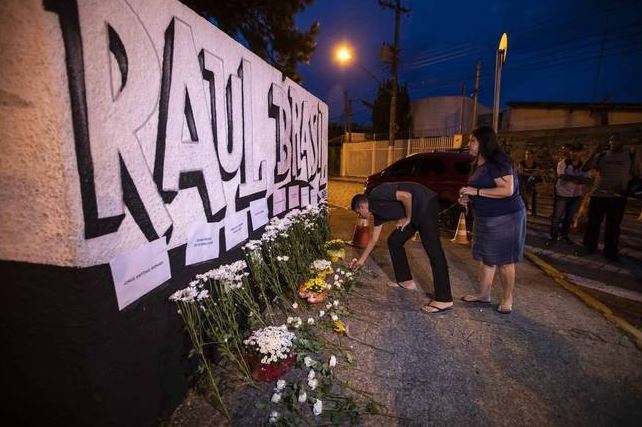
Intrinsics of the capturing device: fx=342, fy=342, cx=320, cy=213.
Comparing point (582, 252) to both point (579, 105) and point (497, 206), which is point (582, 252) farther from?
point (579, 105)

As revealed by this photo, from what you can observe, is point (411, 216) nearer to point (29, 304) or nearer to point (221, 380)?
point (221, 380)

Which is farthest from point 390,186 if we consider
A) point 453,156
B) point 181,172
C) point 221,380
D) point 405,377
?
point 453,156

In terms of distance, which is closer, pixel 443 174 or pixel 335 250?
pixel 335 250

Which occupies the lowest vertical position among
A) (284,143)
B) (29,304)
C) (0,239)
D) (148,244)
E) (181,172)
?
(29,304)

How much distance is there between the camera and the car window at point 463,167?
7320 millimetres

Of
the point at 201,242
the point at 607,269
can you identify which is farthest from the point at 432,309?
the point at 607,269

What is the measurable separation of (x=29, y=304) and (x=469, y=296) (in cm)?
398

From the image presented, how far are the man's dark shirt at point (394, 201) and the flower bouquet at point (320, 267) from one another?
0.76 meters

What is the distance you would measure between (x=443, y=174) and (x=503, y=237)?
4.33 metres

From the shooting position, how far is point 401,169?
28.2ft

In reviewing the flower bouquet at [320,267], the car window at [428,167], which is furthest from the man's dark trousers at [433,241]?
the car window at [428,167]

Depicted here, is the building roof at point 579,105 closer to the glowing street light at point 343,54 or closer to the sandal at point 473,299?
the glowing street light at point 343,54

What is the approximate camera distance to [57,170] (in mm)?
1522

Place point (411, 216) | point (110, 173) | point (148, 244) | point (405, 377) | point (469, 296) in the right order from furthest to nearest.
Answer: point (469, 296)
point (411, 216)
point (405, 377)
point (148, 244)
point (110, 173)
